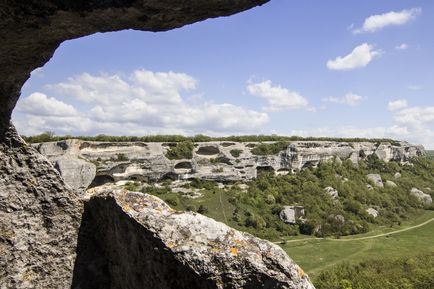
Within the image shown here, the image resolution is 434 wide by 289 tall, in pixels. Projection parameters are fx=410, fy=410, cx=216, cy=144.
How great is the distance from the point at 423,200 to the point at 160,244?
392ft

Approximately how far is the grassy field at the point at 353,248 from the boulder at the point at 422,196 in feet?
98.4

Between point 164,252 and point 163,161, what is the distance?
7161 centimetres

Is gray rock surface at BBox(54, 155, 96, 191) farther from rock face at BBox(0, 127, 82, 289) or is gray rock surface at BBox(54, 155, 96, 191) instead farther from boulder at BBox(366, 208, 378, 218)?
boulder at BBox(366, 208, 378, 218)

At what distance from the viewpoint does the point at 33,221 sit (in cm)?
753

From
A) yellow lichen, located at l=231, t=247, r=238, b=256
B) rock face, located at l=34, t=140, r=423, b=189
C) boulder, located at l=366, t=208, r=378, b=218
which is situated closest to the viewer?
yellow lichen, located at l=231, t=247, r=238, b=256

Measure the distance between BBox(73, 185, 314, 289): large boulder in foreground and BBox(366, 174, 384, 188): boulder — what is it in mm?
113847

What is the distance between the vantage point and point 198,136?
9288cm

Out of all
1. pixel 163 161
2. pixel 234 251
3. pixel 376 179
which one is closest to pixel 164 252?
pixel 234 251

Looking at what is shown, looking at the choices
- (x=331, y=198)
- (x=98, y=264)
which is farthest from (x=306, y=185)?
(x=98, y=264)

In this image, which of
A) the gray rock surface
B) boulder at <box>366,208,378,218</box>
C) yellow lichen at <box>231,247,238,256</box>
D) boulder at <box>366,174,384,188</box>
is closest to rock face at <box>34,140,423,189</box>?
the gray rock surface

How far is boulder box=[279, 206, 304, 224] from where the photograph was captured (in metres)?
81.9

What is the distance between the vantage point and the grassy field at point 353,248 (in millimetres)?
61656

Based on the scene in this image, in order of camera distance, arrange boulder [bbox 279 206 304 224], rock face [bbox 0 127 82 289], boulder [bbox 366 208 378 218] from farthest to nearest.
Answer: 1. boulder [bbox 366 208 378 218]
2. boulder [bbox 279 206 304 224]
3. rock face [bbox 0 127 82 289]

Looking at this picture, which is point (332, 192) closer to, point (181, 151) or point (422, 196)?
point (422, 196)
